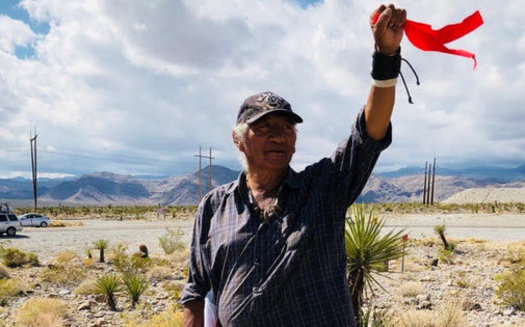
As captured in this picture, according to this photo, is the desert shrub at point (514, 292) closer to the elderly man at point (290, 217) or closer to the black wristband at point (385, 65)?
the elderly man at point (290, 217)

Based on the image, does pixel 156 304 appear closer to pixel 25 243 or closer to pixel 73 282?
pixel 73 282

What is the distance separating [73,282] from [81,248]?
7710mm

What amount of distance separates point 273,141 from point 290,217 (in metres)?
0.38

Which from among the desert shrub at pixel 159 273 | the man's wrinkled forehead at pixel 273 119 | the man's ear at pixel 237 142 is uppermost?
the man's wrinkled forehead at pixel 273 119

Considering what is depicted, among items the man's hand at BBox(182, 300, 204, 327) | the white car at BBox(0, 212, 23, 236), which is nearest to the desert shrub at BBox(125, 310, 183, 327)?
the man's hand at BBox(182, 300, 204, 327)

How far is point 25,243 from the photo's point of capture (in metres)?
20.9

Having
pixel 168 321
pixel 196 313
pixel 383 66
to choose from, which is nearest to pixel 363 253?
pixel 196 313

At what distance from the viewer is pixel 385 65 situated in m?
1.73

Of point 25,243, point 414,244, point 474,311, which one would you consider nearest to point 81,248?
point 25,243

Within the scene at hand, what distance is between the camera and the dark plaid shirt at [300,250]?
183cm

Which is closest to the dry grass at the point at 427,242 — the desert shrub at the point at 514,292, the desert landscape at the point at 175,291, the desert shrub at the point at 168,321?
the desert landscape at the point at 175,291

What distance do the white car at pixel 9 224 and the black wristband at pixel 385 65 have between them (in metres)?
27.7

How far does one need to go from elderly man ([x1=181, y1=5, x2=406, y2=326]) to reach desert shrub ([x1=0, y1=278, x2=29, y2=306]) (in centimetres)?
885

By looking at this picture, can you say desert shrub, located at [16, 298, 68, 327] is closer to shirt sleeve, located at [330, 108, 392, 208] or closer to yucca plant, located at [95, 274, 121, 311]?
yucca plant, located at [95, 274, 121, 311]
